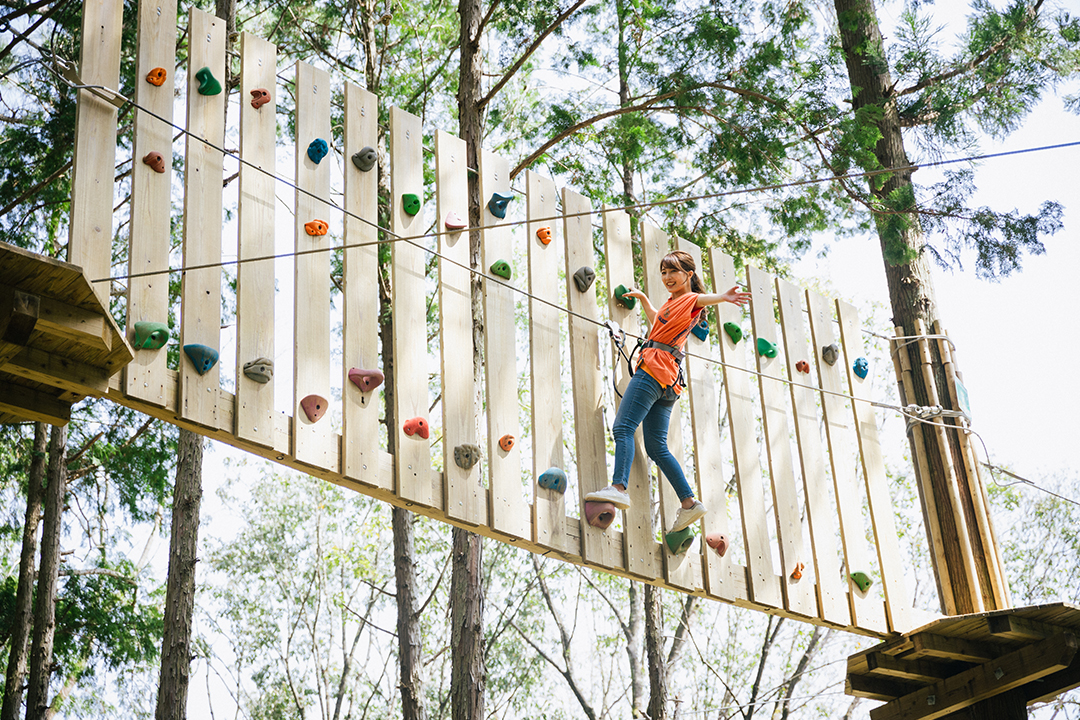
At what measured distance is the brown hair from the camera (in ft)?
16.3

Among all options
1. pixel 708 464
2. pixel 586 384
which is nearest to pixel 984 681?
pixel 708 464

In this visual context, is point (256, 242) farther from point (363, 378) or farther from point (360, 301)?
point (363, 378)

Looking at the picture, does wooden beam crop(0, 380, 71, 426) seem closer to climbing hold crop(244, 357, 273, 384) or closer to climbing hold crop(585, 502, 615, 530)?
climbing hold crop(244, 357, 273, 384)

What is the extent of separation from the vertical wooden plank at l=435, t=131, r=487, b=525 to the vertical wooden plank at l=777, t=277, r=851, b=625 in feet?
6.33

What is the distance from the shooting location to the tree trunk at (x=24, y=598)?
7.93 metres

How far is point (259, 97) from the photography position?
423cm

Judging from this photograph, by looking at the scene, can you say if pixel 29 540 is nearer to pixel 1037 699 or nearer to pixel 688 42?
pixel 688 42

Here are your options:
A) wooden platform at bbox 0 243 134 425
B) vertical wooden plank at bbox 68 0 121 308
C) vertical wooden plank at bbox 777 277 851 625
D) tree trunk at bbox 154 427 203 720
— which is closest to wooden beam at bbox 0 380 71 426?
wooden platform at bbox 0 243 134 425

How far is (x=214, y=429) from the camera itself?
3658mm

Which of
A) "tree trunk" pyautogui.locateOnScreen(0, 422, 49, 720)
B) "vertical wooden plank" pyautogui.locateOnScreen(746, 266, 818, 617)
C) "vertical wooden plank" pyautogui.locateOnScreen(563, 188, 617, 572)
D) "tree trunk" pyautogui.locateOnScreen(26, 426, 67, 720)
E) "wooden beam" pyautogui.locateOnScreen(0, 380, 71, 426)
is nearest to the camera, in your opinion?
"wooden beam" pyautogui.locateOnScreen(0, 380, 71, 426)

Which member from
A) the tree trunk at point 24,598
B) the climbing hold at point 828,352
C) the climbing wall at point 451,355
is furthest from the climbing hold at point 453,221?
the tree trunk at point 24,598

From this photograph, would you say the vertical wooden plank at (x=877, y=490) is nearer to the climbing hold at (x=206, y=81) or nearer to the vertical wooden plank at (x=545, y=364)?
the vertical wooden plank at (x=545, y=364)

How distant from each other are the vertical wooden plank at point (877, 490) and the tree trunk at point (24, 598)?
5.97 m

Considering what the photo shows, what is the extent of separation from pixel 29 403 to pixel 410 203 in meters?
1.73
